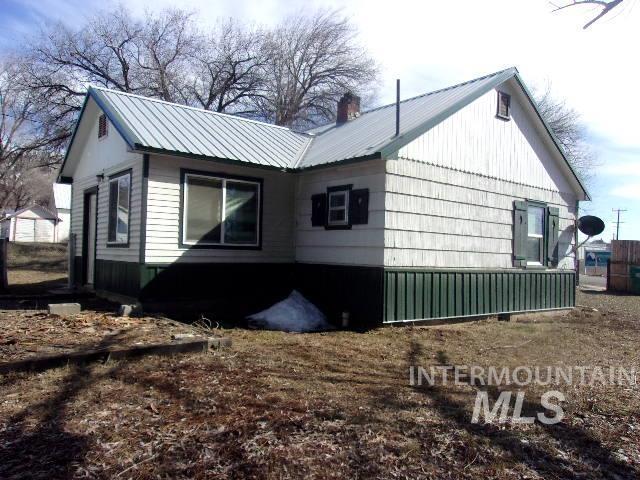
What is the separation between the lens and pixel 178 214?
30.7 ft

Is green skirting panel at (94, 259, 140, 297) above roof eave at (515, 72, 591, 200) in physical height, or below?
below

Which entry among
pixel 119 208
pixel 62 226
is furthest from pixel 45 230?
pixel 119 208

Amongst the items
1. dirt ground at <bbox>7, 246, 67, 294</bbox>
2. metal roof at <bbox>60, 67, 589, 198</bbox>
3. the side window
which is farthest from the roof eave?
dirt ground at <bbox>7, 246, 67, 294</bbox>

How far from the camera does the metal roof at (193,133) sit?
9078 millimetres

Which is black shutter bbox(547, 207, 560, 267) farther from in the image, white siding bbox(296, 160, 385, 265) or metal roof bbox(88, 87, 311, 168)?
metal roof bbox(88, 87, 311, 168)

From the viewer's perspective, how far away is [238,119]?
12.2 meters

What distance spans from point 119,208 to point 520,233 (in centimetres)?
848

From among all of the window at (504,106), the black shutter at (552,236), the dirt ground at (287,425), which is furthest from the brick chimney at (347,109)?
the dirt ground at (287,425)

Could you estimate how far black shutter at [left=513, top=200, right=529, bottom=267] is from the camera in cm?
1156

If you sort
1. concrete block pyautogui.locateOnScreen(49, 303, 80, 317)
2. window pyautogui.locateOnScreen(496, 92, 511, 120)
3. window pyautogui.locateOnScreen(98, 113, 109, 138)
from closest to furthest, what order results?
concrete block pyautogui.locateOnScreen(49, 303, 80, 317) → window pyautogui.locateOnScreen(98, 113, 109, 138) → window pyautogui.locateOnScreen(496, 92, 511, 120)

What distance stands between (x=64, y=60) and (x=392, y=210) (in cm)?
2322

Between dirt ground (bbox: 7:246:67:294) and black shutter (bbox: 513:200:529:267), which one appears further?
dirt ground (bbox: 7:246:67:294)

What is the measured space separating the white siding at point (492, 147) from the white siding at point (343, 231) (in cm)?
77

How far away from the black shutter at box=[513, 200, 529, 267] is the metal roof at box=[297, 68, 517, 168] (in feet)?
8.91
